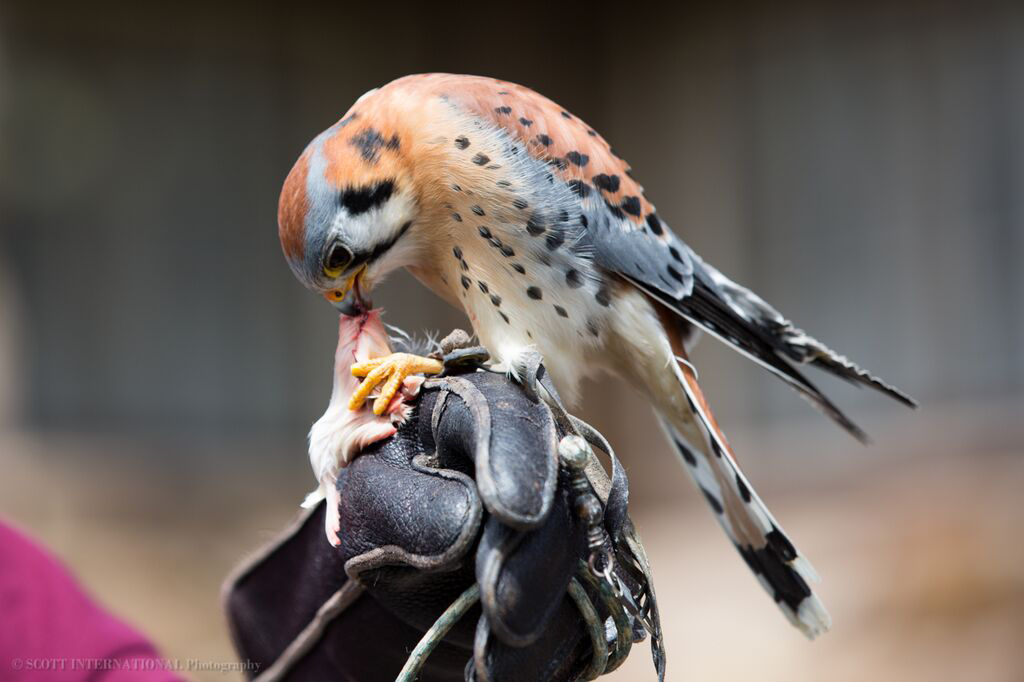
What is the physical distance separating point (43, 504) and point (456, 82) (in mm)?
3897

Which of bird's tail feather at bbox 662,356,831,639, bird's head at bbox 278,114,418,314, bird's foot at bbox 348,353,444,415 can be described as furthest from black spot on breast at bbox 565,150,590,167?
bird's foot at bbox 348,353,444,415

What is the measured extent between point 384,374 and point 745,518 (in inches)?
27.2

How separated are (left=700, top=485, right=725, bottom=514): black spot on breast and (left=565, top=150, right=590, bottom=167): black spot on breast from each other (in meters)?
0.60

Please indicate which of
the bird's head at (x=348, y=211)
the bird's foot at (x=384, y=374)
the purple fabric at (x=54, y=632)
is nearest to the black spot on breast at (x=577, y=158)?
the bird's head at (x=348, y=211)

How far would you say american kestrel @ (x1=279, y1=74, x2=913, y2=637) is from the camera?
150 centimetres

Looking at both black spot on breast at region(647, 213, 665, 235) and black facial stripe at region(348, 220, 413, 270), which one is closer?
black facial stripe at region(348, 220, 413, 270)

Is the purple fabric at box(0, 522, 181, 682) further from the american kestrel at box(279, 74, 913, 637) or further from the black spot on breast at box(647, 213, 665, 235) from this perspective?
the black spot on breast at box(647, 213, 665, 235)

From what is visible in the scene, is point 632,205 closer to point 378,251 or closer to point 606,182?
point 606,182

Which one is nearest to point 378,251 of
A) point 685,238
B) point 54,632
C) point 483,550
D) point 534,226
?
point 534,226

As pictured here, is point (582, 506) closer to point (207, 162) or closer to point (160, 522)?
point (160, 522)

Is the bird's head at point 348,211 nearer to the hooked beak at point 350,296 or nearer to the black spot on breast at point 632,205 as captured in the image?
the hooked beak at point 350,296

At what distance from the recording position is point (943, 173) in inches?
190

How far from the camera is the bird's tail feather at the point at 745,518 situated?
63.4 inches

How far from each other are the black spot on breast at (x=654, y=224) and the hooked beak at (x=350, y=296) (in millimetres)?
545
